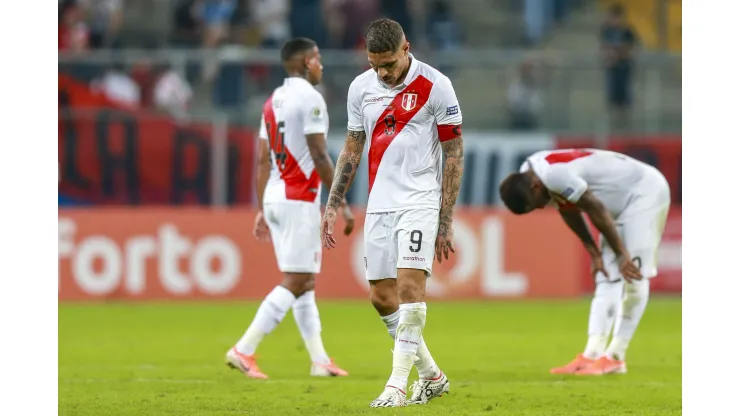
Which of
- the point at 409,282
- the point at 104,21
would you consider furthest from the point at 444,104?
the point at 104,21

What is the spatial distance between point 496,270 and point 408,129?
11.9 meters

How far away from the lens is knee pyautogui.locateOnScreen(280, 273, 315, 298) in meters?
9.82

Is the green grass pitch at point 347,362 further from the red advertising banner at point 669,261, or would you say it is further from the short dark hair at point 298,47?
the short dark hair at point 298,47

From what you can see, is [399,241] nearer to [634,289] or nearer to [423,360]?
[423,360]

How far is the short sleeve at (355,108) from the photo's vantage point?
25.2 feet

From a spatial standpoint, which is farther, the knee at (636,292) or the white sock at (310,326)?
the knee at (636,292)

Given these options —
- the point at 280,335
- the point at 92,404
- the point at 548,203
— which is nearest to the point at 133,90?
the point at 280,335

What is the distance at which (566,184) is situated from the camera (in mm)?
9695

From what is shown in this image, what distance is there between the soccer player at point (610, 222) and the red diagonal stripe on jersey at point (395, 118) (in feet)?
7.69

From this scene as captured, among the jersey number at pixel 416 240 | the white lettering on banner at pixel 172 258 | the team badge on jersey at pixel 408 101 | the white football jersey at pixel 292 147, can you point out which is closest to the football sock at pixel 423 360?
the jersey number at pixel 416 240

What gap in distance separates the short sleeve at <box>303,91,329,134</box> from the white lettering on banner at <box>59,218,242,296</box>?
928cm

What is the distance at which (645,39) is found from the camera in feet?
75.6
